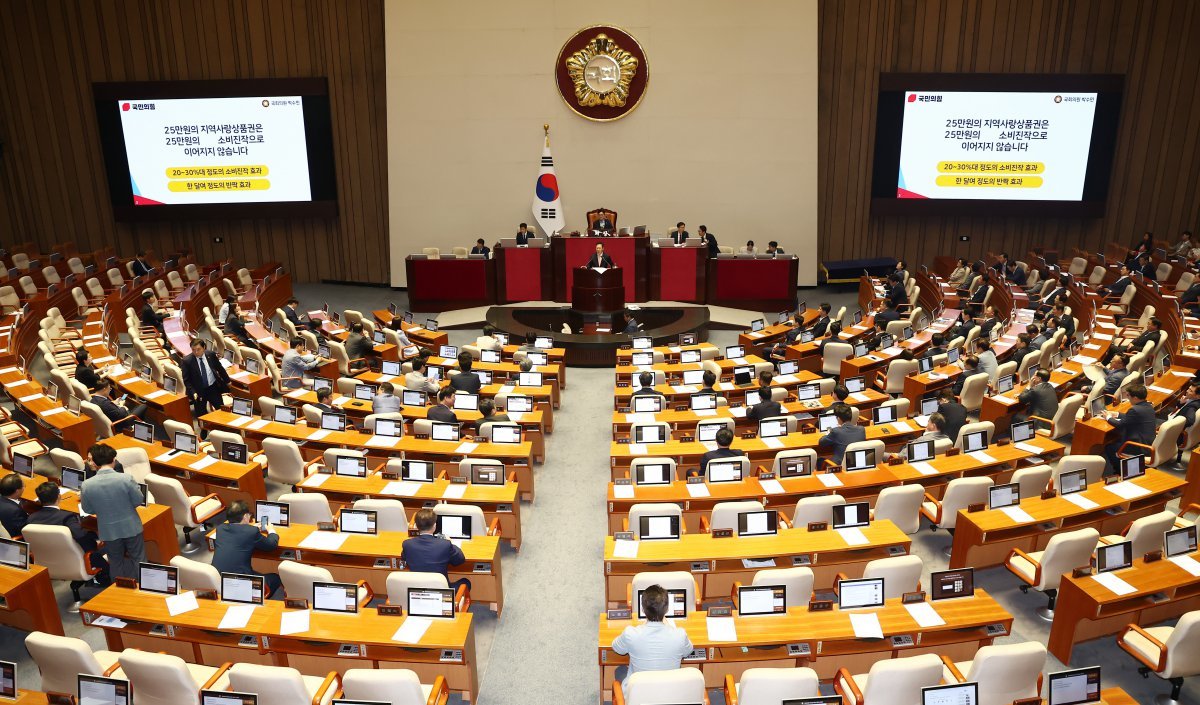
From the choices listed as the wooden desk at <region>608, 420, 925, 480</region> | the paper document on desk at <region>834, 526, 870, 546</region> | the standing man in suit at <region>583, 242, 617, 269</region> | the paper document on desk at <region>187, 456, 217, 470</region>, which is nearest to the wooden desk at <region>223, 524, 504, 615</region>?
the paper document on desk at <region>187, 456, 217, 470</region>

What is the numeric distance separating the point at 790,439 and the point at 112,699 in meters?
7.17

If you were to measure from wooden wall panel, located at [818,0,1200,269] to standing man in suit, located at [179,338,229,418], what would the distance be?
1521 cm

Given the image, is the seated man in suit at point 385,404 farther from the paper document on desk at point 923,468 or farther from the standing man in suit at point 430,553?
the paper document on desk at point 923,468

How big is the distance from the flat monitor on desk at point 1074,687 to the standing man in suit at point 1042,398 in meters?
6.05

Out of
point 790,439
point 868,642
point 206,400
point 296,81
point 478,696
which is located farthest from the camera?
point 296,81

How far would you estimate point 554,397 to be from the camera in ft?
43.1

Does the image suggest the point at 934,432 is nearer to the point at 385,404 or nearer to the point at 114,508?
the point at 385,404

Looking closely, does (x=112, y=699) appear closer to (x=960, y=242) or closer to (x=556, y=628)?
(x=556, y=628)

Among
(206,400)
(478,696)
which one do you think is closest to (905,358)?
(478,696)

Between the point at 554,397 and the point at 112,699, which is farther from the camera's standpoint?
the point at 554,397

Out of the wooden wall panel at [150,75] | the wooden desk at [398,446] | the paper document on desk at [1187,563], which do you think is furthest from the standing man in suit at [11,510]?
the wooden wall panel at [150,75]

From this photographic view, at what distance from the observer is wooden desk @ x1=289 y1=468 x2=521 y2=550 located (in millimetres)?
8375

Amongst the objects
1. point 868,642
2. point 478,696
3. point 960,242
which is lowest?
point 478,696

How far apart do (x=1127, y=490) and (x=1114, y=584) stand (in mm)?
1999
